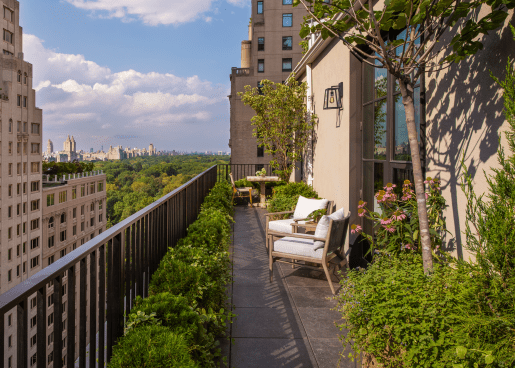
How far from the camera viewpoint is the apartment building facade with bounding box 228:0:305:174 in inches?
995

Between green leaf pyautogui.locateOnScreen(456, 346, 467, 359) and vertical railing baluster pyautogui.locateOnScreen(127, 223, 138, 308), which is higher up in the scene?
vertical railing baluster pyautogui.locateOnScreen(127, 223, 138, 308)

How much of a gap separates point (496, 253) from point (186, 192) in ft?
11.7

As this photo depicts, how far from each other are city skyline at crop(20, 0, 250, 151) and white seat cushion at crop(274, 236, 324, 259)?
47033 millimetres

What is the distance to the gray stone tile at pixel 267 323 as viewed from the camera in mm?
2846

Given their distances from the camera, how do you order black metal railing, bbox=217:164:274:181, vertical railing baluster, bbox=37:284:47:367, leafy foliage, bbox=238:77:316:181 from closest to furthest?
vertical railing baluster, bbox=37:284:47:367
leafy foliage, bbox=238:77:316:181
black metal railing, bbox=217:164:274:181

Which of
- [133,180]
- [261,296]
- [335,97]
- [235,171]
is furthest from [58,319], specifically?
[133,180]

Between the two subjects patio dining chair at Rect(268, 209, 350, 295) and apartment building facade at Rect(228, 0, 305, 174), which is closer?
patio dining chair at Rect(268, 209, 350, 295)

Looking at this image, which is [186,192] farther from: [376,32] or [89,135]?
[89,135]

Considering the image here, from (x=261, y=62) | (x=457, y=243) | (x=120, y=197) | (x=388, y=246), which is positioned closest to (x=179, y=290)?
(x=388, y=246)

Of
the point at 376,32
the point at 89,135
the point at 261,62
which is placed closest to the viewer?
the point at 376,32

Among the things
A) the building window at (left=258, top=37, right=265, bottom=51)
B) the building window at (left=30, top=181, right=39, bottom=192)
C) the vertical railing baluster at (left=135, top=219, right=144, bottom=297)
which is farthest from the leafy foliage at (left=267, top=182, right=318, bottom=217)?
the building window at (left=30, top=181, right=39, bottom=192)

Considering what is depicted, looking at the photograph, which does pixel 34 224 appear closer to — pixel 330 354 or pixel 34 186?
pixel 34 186

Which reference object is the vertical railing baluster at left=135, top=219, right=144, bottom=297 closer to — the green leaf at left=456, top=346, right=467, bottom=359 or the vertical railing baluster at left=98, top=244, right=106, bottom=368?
the vertical railing baluster at left=98, top=244, right=106, bottom=368

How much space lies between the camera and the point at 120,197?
2156 inches
